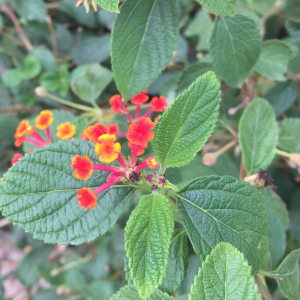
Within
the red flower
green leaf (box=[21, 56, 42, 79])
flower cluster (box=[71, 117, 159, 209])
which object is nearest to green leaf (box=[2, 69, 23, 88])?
green leaf (box=[21, 56, 42, 79])

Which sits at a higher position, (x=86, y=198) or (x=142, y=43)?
(x=142, y=43)

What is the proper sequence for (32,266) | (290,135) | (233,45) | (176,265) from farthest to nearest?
1. (32,266)
2. (290,135)
3. (233,45)
4. (176,265)

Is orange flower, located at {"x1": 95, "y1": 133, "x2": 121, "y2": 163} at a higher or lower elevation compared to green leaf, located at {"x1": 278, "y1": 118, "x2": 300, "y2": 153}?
higher

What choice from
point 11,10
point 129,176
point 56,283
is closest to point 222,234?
point 129,176

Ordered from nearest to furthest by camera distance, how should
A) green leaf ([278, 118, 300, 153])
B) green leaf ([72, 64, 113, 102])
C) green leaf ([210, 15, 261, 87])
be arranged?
green leaf ([210, 15, 261, 87])
green leaf ([278, 118, 300, 153])
green leaf ([72, 64, 113, 102])

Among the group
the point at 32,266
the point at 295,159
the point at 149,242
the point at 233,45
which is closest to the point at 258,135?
the point at 295,159

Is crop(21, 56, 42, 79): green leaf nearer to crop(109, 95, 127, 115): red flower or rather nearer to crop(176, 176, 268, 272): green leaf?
crop(109, 95, 127, 115): red flower

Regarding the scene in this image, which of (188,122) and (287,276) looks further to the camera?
(287,276)

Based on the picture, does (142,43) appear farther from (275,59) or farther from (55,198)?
(275,59)
